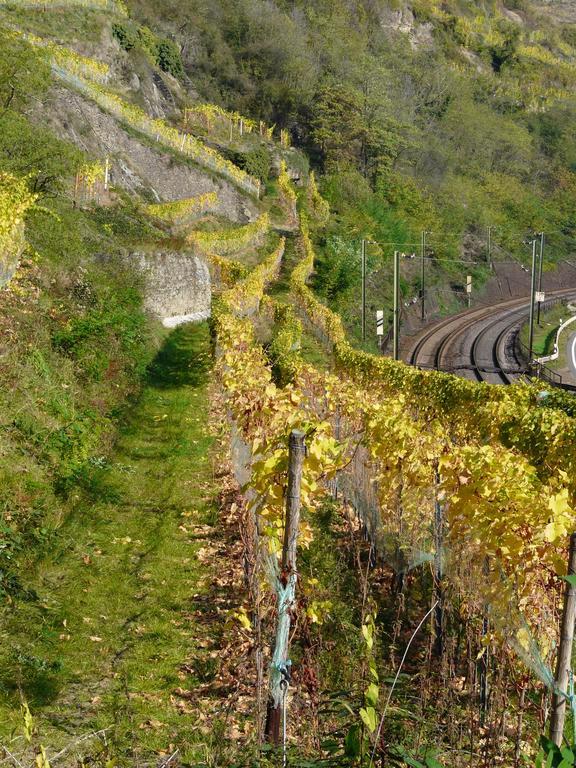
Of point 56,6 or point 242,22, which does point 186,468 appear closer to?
point 56,6

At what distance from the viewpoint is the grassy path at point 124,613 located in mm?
5785

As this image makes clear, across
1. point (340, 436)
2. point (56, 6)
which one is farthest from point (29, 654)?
point (56, 6)

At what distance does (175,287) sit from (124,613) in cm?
1493

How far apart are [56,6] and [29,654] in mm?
52076

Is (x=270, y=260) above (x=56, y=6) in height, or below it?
below

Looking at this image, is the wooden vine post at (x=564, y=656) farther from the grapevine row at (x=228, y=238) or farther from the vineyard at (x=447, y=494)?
the grapevine row at (x=228, y=238)

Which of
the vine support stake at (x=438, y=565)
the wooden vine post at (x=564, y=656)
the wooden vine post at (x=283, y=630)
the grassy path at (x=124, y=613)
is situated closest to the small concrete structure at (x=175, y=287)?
the grassy path at (x=124, y=613)

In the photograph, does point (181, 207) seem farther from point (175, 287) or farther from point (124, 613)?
point (124, 613)

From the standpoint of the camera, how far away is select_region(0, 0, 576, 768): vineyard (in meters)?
5.15

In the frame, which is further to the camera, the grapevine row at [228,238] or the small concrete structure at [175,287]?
the grapevine row at [228,238]

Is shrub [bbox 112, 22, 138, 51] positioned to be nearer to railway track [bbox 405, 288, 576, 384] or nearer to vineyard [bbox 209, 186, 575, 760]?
railway track [bbox 405, 288, 576, 384]

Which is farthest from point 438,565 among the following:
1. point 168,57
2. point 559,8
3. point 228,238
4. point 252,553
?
point 559,8

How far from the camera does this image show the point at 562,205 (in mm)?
89188

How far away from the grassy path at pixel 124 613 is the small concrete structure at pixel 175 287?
876 centimetres
